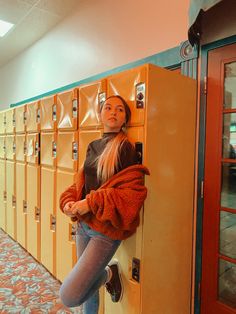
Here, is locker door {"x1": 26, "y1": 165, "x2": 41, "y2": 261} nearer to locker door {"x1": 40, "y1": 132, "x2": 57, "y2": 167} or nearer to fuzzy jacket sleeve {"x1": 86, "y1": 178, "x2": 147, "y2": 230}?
locker door {"x1": 40, "y1": 132, "x2": 57, "y2": 167}

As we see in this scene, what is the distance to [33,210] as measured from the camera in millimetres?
2801

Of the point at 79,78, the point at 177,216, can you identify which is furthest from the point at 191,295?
the point at 79,78

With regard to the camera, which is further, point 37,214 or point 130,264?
point 37,214

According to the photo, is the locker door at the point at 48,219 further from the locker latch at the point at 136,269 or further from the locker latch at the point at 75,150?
the locker latch at the point at 136,269

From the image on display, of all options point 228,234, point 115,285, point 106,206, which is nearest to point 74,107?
point 106,206

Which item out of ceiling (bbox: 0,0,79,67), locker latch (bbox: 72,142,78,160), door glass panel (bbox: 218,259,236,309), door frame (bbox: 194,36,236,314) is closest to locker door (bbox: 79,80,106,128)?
locker latch (bbox: 72,142,78,160)

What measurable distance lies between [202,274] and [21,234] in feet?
7.51

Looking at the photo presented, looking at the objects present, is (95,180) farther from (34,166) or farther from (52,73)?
(52,73)

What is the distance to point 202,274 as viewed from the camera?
186cm

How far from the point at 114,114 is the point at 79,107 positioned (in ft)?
2.16

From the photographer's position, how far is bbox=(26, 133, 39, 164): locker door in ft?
9.03

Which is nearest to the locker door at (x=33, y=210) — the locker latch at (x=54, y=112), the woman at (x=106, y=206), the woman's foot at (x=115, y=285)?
the locker latch at (x=54, y=112)

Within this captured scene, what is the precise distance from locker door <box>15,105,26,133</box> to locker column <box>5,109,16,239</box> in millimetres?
140

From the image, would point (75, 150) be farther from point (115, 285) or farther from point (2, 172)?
point (2, 172)
